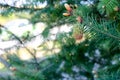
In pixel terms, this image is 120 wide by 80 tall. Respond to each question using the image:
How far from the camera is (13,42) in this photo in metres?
2.87

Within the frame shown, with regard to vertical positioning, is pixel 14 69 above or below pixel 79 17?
above

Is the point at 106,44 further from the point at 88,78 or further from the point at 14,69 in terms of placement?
the point at 88,78

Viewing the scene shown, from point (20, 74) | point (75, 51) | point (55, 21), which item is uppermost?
point (55, 21)

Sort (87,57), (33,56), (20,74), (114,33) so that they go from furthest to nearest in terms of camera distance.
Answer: (33,56) → (87,57) → (20,74) → (114,33)

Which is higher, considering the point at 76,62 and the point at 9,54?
the point at 9,54

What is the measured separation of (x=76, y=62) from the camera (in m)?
2.86

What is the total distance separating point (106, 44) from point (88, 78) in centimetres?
115

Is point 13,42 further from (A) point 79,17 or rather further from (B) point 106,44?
(A) point 79,17

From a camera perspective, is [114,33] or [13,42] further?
[13,42]

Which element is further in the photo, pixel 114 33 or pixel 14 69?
pixel 14 69

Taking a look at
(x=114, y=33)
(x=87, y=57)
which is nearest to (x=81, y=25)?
(x=114, y=33)

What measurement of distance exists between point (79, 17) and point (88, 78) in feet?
5.91

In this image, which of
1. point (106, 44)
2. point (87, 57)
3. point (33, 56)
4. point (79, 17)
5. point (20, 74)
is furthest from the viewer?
point (33, 56)

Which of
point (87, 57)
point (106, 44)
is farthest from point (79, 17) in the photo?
point (87, 57)
